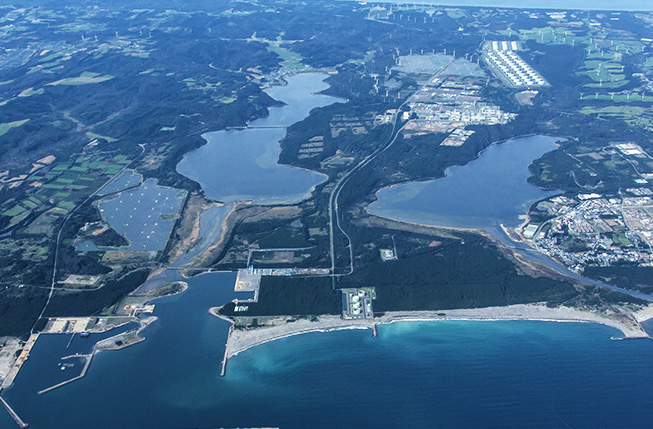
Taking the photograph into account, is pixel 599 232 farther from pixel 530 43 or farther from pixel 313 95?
pixel 530 43

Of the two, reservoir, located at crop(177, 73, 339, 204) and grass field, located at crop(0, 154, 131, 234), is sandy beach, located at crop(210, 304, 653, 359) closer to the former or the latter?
reservoir, located at crop(177, 73, 339, 204)

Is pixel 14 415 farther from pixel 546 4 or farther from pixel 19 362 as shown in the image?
pixel 546 4

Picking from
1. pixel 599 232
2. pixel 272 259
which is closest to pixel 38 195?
pixel 272 259

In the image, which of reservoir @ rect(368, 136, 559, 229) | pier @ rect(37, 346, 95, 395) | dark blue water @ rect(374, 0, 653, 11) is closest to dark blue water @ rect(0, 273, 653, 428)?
pier @ rect(37, 346, 95, 395)

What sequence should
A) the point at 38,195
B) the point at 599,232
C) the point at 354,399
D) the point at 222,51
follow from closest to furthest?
the point at 354,399 < the point at 599,232 < the point at 38,195 < the point at 222,51

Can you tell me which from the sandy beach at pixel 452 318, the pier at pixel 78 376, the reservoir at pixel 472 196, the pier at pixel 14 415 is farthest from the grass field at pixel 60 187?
the reservoir at pixel 472 196

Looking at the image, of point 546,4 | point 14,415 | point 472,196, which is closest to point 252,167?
point 472,196
